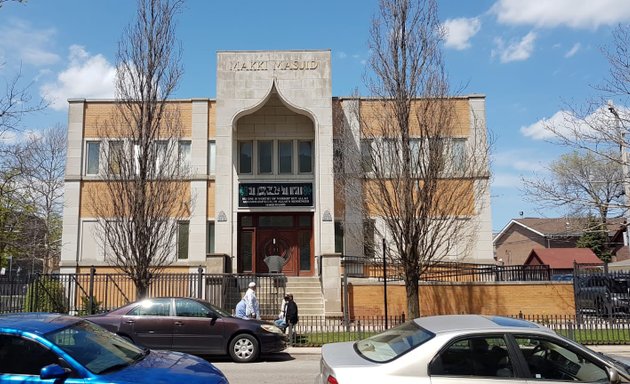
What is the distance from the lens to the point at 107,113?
2512 cm

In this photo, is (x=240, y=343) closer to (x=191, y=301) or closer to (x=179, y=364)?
(x=191, y=301)

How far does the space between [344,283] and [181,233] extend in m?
9.22

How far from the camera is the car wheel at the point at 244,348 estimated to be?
39.9 ft

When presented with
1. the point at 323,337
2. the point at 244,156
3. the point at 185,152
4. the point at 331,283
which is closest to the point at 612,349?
the point at 323,337

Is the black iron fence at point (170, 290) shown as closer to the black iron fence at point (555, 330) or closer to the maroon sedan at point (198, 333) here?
the black iron fence at point (555, 330)

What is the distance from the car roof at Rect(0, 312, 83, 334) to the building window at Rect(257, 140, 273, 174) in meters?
18.8

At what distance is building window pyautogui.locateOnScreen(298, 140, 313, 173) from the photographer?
24844 mm

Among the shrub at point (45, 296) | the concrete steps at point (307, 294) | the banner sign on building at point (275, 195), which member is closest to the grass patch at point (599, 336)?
the concrete steps at point (307, 294)

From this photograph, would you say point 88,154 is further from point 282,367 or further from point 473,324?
point 473,324

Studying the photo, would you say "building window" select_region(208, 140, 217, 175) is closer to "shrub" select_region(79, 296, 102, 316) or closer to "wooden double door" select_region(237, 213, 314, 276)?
"wooden double door" select_region(237, 213, 314, 276)

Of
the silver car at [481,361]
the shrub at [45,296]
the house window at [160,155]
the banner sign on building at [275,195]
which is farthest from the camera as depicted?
the banner sign on building at [275,195]

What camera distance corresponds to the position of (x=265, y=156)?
25016 millimetres

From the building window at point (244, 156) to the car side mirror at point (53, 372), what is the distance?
20.0 meters

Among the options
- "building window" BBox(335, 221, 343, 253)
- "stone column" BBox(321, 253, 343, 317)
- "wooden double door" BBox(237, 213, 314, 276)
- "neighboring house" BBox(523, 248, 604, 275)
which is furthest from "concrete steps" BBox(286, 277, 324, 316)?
"neighboring house" BBox(523, 248, 604, 275)
